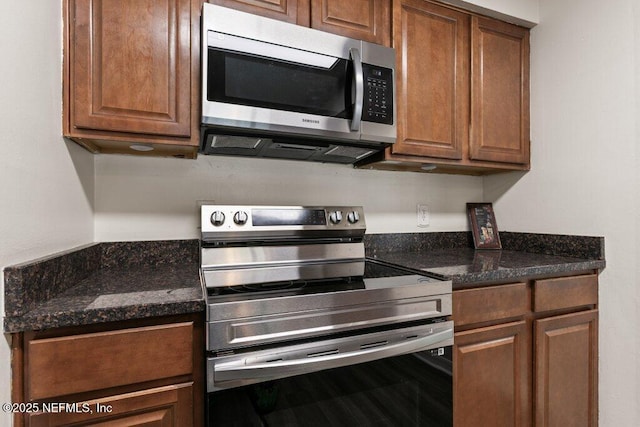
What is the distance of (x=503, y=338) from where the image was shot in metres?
1.32

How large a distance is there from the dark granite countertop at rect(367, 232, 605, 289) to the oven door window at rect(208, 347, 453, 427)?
0.33 metres

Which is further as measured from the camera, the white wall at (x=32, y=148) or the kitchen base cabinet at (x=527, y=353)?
the kitchen base cabinet at (x=527, y=353)

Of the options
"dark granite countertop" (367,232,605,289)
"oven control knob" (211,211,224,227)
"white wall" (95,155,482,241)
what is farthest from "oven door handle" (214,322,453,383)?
"white wall" (95,155,482,241)

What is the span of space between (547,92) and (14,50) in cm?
220

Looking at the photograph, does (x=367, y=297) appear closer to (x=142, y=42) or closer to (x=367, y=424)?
(x=367, y=424)

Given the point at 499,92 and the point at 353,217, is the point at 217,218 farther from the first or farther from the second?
the point at 499,92

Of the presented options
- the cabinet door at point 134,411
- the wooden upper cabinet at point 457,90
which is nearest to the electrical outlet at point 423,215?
the wooden upper cabinet at point 457,90

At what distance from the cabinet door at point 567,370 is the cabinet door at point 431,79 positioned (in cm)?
90

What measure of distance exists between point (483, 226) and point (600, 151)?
67 cm

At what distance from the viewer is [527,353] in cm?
137

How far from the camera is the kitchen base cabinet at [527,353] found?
125cm

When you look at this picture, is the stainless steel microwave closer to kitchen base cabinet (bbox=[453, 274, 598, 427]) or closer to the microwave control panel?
the microwave control panel

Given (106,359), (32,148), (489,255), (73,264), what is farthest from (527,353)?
(32,148)

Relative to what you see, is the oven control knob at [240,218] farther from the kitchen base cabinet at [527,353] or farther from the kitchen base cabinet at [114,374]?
the kitchen base cabinet at [527,353]
